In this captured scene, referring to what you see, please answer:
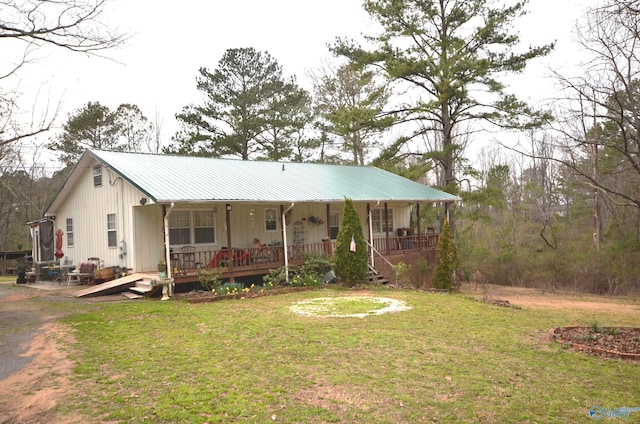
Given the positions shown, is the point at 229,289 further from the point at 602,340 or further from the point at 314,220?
the point at 602,340

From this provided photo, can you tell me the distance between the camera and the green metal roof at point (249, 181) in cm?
1469

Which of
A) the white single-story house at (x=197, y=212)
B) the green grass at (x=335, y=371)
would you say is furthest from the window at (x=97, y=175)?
the green grass at (x=335, y=371)

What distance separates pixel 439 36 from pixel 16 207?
3308 cm

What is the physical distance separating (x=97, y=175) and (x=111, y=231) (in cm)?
226

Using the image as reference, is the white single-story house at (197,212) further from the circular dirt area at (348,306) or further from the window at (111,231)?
the circular dirt area at (348,306)

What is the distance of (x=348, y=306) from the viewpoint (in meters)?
12.0

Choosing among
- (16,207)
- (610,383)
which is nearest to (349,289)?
(610,383)

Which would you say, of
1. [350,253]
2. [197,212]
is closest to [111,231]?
[197,212]

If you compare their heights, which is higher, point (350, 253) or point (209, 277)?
point (350, 253)

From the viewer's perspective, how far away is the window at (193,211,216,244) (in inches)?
650

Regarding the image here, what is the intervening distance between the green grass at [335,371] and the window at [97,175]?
7.91 metres

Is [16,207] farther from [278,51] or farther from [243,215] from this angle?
[243,215]

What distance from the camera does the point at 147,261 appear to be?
51.1 ft

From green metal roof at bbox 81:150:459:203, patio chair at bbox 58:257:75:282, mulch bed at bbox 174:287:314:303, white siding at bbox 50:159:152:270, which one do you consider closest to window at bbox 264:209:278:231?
green metal roof at bbox 81:150:459:203
